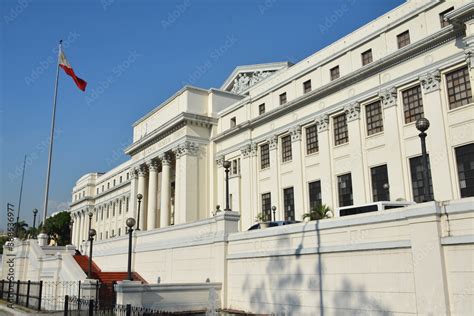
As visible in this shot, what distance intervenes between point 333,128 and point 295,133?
3.54 m

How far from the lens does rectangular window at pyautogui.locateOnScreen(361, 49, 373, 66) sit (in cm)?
2825

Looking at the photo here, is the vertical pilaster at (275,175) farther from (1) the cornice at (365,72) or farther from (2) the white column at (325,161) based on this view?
(2) the white column at (325,161)

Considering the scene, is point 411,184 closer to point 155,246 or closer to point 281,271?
point 281,271

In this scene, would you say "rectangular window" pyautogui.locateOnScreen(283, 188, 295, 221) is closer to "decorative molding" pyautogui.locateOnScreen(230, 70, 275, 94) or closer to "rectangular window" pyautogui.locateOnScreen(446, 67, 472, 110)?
"rectangular window" pyautogui.locateOnScreen(446, 67, 472, 110)

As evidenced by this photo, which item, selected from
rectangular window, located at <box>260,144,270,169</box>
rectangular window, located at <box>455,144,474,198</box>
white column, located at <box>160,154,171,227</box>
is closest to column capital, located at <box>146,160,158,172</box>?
white column, located at <box>160,154,171,227</box>

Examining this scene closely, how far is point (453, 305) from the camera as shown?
10859 millimetres

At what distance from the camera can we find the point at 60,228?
9538 cm

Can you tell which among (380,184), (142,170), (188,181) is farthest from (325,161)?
(142,170)

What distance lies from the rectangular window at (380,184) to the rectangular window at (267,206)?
391 inches

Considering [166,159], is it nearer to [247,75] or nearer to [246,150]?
[246,150]

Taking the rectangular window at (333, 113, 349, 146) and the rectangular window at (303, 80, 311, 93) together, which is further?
the rectangular window at (303, 80, 311, 93)

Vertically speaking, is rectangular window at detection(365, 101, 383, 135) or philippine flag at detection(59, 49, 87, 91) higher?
philippine flag at detection(59, 49, 87, 91)

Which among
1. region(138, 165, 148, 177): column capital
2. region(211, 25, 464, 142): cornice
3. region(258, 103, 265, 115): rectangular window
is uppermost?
region(258, 103, 265, 115): rectangular window

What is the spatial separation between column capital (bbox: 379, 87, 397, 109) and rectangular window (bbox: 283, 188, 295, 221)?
32.7 ft
